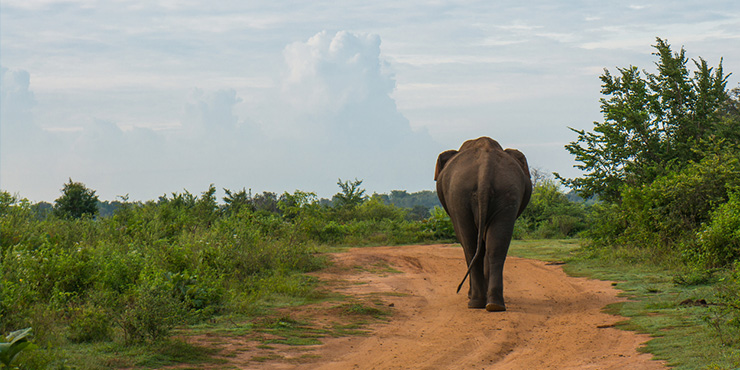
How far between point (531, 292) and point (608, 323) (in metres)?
3.21

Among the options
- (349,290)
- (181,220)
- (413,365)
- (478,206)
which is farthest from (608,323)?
(181,220)

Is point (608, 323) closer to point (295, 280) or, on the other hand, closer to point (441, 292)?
point (441, 292)

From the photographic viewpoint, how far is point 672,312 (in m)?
9.10

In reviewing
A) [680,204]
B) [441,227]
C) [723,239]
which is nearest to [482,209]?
[723,239]

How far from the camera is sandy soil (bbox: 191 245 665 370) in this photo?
7055 millimetres

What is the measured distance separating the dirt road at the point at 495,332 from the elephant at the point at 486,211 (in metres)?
0.41

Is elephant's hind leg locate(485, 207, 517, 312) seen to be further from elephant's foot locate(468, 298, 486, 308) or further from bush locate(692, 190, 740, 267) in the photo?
bush locate(692, 190, 740, 267)

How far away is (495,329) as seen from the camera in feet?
28.5

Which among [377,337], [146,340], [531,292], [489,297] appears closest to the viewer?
[146,340]

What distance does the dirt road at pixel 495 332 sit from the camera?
707cm

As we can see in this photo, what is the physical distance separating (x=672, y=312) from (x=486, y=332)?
2630 millimetres

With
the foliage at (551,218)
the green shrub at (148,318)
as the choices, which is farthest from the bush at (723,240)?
the foliage at (551,218)

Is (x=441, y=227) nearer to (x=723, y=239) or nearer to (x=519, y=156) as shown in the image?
(x=519, y=156)

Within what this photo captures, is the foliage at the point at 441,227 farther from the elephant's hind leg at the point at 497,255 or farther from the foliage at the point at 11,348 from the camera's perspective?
the foliage at the point at 11,348
